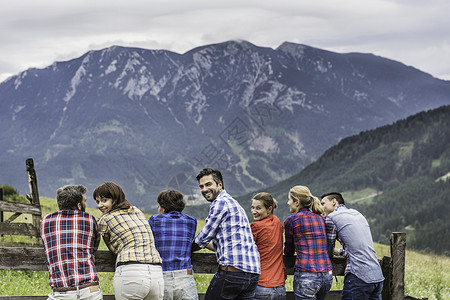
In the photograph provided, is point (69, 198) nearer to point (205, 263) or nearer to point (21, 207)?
point (205, 263)

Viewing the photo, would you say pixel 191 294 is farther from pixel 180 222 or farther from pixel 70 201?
pixel 70 201

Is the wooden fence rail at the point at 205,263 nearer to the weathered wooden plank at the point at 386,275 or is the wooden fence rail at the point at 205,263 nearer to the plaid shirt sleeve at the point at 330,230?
the weathered wooden plank at the point at 386,275

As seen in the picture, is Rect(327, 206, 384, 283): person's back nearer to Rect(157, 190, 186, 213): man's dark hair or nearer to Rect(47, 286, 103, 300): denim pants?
Rect(157, 190, 186, 213): man's dark hair

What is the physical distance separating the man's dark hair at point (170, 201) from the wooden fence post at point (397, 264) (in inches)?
137

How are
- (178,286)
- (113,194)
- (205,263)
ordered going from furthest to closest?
(205,263)
(178,286)
(113,194)

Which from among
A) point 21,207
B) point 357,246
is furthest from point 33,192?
point 357,246

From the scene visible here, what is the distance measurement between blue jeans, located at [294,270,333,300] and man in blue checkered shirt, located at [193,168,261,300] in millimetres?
753

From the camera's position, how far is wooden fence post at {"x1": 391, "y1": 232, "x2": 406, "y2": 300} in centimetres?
852

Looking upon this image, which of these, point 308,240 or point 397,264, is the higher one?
point 308,240

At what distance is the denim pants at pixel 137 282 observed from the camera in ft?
21.2

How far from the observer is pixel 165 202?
704 centimetres

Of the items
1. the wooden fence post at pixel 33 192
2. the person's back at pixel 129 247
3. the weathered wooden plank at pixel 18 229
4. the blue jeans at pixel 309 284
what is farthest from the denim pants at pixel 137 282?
the wooden fence post at pixel 33 192

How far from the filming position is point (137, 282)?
6473 mm

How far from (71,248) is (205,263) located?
207 centimetres
